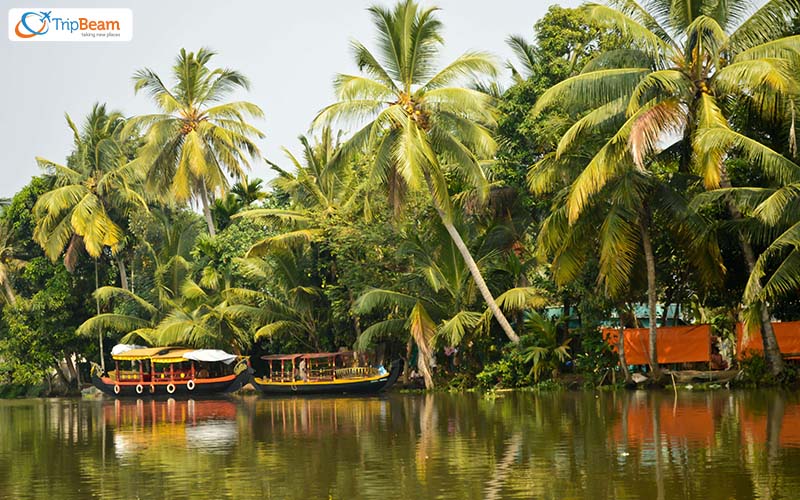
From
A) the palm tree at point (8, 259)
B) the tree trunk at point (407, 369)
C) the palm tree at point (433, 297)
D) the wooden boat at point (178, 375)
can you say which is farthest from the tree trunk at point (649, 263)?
the palm tree at point (8, 259)

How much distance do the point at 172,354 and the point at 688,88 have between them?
18.9 meters

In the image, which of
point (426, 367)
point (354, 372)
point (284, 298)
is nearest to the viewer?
point (426, 367)

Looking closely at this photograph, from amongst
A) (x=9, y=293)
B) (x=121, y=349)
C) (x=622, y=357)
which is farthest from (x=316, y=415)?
(x=9, y=293)

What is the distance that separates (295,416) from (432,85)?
912cm

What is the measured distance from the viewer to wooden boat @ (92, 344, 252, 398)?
105 feet

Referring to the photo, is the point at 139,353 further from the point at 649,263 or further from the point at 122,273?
the point at 649,263

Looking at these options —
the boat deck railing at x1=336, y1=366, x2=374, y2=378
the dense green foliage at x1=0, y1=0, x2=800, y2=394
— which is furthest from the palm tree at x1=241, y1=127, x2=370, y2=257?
A: the boat deck railing at x1=336, y1=366, x2=374, y2=378

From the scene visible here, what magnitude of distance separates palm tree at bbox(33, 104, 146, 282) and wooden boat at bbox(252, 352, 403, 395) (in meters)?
9.97

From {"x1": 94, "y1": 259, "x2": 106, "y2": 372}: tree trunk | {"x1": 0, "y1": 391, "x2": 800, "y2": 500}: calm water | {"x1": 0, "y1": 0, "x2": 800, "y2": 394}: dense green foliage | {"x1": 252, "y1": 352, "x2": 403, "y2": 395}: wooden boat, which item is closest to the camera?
{"x1": 0, "y1": 391, "x2": 800, "y2": 500}: calm water

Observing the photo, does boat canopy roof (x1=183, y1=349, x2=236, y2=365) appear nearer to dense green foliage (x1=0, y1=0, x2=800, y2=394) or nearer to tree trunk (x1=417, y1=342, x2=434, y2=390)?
dense green foliage (x1=0, y1=0, x2=800, y2=394)

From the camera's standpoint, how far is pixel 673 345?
23.4 m

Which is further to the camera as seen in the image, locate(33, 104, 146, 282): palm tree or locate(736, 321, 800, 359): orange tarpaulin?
locate(33, 104, 146, 282): palm tree

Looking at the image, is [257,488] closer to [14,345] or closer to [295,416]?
[295,416]

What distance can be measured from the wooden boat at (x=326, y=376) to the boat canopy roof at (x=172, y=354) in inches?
77.9
